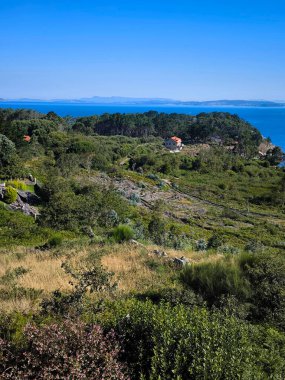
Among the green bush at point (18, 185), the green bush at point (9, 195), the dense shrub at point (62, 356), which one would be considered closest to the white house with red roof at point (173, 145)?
the green bush at point (18, 185)

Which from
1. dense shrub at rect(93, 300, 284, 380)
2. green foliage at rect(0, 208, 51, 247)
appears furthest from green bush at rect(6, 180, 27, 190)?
dense shrub at rect(93, 300, 284, 380)

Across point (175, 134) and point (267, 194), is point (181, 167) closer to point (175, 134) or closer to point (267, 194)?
point (267, 194)

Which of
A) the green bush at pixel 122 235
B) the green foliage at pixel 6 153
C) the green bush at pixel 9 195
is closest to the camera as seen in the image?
the green bush at pixel 122 235

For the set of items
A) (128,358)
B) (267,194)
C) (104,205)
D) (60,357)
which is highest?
(60,357)

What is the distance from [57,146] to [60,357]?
59166mm

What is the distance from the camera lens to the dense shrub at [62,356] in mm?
3402

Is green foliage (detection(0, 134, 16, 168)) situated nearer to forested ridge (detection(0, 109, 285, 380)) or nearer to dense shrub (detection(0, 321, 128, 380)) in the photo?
forested ridge (detection(0, 109, 285, 380))

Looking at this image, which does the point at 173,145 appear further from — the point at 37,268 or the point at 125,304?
the point at 125,304

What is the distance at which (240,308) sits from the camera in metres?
5.73

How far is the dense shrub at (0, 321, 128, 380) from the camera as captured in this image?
3.40 metres

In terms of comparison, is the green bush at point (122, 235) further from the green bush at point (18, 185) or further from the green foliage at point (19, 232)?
the green bush at point (18, 185)

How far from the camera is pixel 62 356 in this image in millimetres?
3453

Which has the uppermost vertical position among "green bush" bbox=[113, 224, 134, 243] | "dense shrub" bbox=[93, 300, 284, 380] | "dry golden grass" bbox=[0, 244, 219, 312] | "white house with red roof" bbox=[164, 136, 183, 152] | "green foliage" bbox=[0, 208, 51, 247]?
"dense shrub" bbox=[93, 300, 284, 380]

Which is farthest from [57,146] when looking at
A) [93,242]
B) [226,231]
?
[93,242]
